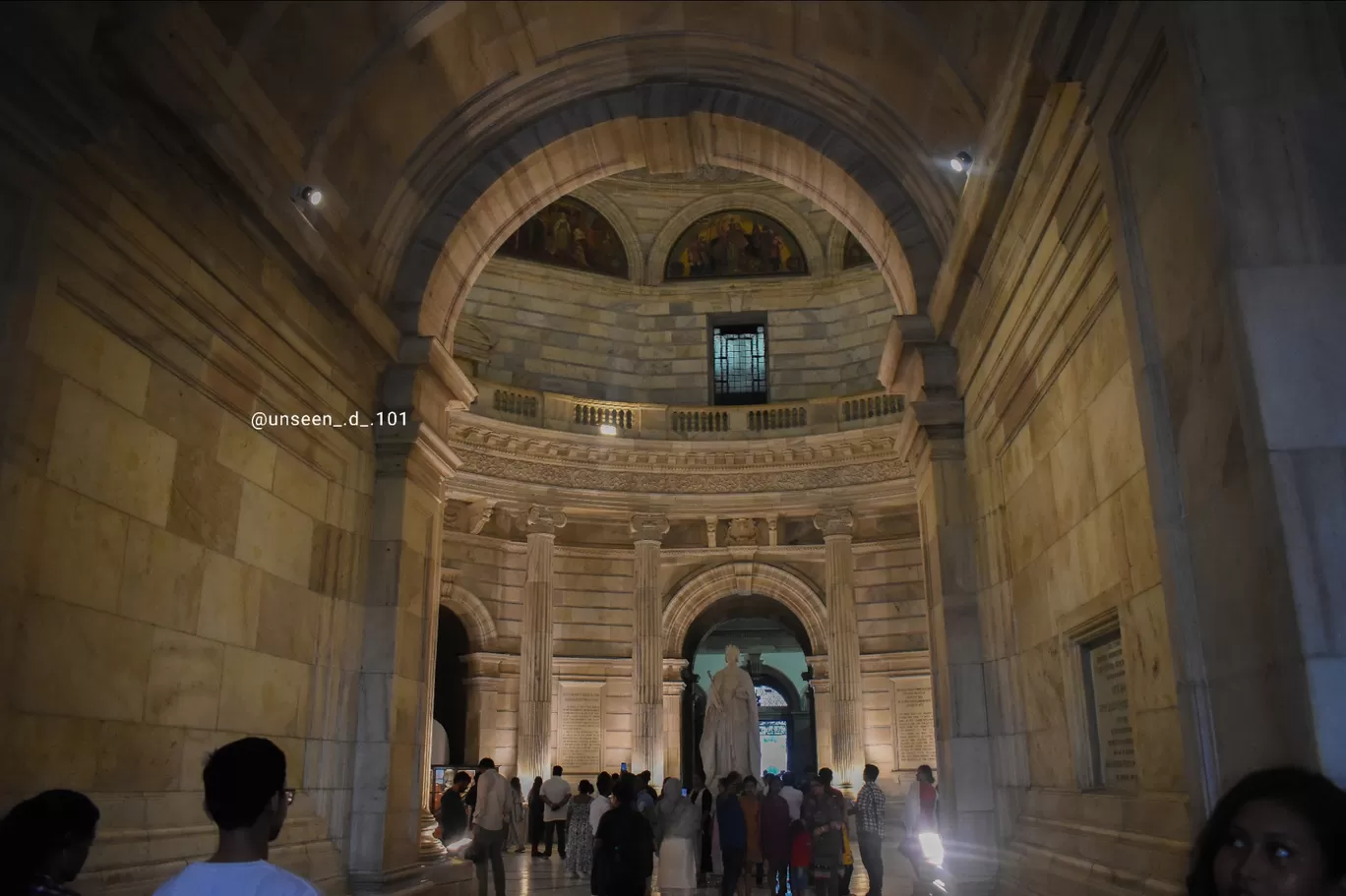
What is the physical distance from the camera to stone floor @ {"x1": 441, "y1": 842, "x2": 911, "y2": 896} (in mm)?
11758

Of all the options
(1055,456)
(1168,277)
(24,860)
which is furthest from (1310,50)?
(24,860)

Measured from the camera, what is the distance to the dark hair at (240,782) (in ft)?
8.91

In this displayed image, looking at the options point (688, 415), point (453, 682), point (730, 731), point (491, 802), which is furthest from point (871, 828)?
point (688, 415)

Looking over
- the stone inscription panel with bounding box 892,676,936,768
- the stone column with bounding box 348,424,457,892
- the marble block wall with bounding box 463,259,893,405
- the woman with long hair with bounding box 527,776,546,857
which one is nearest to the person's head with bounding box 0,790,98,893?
the stone column with bounding box 348,424,457,892

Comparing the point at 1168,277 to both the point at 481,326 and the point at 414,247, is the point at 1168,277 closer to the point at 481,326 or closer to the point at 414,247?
the point at 414,247

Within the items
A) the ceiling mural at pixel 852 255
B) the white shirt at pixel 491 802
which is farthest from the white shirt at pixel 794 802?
the ceiling mural at pixel 852 255

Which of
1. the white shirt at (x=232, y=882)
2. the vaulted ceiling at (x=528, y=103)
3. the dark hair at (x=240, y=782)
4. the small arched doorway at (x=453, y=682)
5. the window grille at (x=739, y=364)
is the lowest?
the white shirt at (x=232, y=882)

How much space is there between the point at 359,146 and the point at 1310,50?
7223 mm

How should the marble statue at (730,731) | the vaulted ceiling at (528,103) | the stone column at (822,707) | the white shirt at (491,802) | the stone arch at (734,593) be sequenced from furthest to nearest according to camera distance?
1. the stone arch at (734,593)
2. the stone column at (822,707)
3. the marble statue at (730,731)
4. the white shirt at (491,802)
5. the vaulted ceiling at (528,103)

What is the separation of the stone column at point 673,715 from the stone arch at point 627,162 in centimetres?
1271

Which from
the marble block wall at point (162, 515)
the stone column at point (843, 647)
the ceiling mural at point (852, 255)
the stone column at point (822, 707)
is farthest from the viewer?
the ceiling mural at point (852, 255)

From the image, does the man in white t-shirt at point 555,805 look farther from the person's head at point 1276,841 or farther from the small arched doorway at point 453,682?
the person's head at point 1276,841

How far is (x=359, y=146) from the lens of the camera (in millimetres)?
8773

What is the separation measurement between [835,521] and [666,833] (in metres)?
12.6
